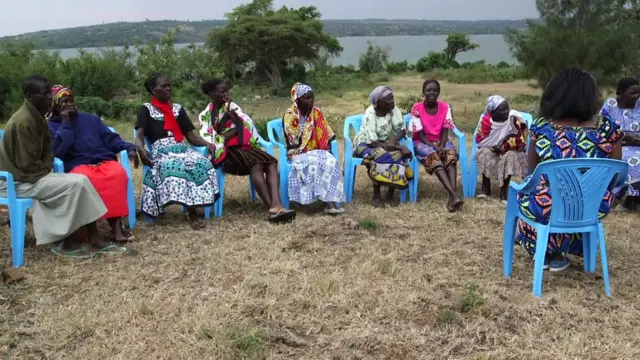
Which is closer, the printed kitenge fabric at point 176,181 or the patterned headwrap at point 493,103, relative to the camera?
the printed kitenge fabric at point 176,181

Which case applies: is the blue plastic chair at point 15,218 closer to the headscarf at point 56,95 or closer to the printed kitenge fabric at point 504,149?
the headscarf at point 56,95

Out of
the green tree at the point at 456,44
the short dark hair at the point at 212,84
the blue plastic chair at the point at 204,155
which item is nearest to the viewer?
the blue plastic chair at the point at 204,155

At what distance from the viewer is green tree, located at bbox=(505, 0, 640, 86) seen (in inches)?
415

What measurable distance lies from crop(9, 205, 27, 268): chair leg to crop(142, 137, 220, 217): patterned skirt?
1050 millimetres

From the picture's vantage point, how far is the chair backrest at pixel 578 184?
3029mm

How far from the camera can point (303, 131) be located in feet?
17.0

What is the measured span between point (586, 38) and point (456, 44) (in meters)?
29.5

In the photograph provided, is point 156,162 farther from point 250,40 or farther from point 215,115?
point 250,40

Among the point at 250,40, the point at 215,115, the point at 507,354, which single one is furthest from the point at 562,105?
the point at 250,40

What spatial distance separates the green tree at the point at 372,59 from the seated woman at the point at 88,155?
2951 cm

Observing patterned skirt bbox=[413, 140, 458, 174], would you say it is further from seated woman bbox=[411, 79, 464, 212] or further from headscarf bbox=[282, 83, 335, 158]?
headscarf bbox=[282, 83, 335, 158]

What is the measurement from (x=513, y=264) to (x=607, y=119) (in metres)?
1.07

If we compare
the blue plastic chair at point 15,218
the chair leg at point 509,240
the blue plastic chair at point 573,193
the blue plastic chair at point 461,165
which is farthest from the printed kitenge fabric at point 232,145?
the blue plastic chair at point 573,193

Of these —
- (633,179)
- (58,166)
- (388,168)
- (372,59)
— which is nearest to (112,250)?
(58,166)
